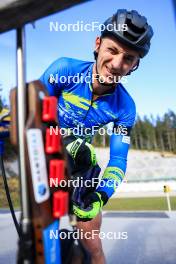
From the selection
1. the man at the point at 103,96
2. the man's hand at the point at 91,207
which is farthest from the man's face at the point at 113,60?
the man's hand at the point at 91,207

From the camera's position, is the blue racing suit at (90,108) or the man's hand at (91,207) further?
the blue racing suit at (90,108)

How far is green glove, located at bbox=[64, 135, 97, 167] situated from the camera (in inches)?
69.4

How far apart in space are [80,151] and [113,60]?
1.75ft

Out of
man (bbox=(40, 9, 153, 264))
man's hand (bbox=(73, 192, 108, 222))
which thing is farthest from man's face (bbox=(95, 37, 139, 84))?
man's hand (bbox=(73, 192, 108, 222))

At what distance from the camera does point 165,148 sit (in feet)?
117

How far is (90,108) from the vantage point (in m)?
1.86

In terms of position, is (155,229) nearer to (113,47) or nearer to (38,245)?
(113,47)

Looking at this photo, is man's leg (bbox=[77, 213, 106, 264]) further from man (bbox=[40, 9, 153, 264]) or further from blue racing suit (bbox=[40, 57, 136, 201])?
blue racing suit (bbox=[40, 57, 136, 201])

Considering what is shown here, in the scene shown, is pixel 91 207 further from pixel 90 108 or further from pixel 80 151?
pixel 90 108

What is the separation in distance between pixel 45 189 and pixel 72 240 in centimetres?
28

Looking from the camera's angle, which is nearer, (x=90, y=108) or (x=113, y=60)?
(x=113, y=60)

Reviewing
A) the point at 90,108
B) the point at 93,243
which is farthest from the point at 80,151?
the point at 93,243

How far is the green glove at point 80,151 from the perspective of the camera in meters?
1.76

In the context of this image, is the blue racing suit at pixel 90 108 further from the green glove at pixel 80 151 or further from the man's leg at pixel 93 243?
the man's leg at pixel 93 243
